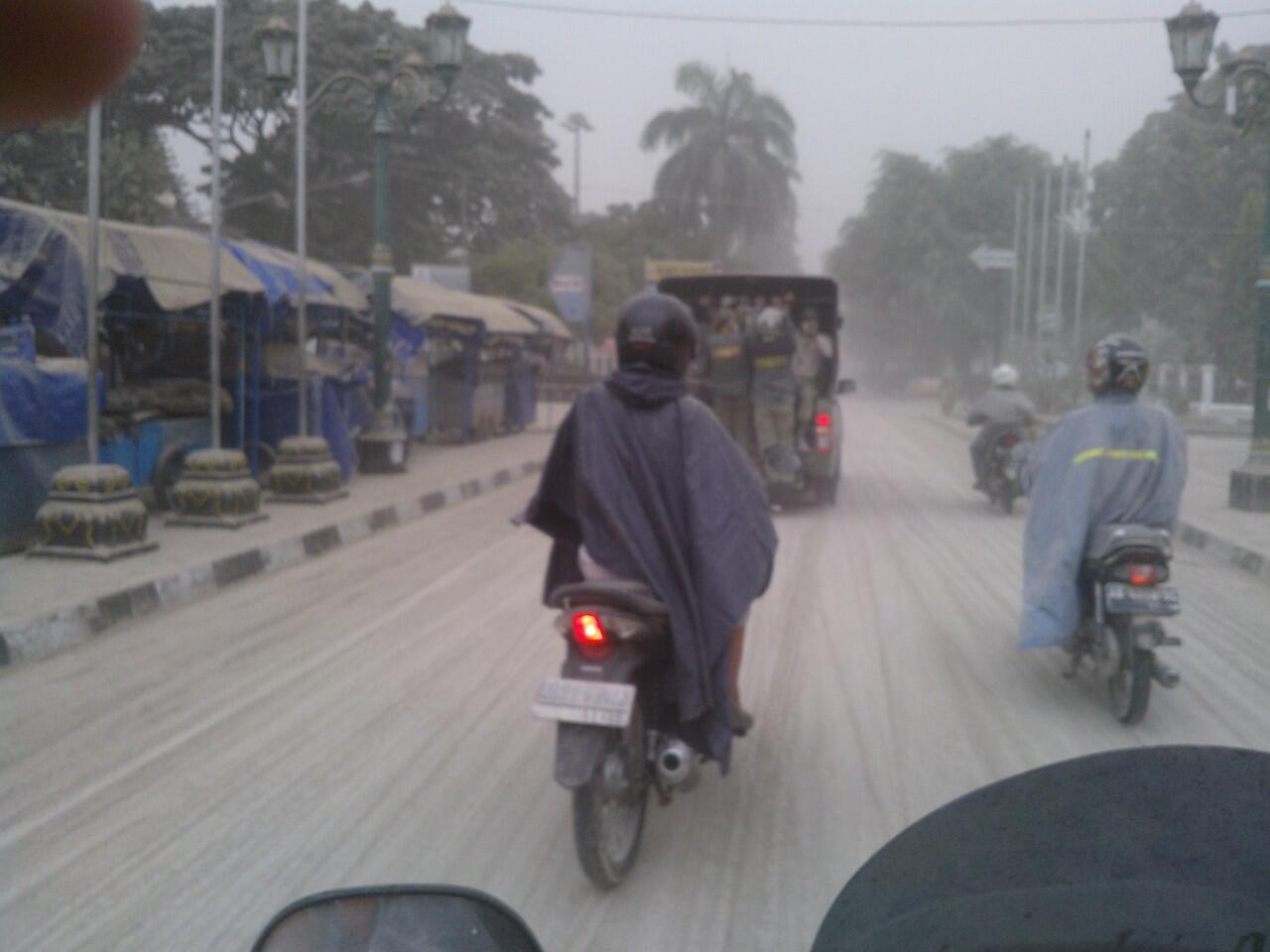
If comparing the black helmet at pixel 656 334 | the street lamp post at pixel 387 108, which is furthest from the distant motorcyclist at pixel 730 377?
the black helmet at pixel 656 334

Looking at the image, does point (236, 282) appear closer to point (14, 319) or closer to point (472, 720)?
point (14, 319)

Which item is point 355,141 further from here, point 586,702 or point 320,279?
point 586,702

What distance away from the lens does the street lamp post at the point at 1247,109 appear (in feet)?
35.3

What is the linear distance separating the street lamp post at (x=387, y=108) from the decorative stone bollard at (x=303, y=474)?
Result: 280 centimetres

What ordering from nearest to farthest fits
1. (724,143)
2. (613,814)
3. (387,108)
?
(613,814), (387,108), (724,143)

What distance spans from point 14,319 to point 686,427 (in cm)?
725

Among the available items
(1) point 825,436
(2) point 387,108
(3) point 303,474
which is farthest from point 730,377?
(2) point 387,108

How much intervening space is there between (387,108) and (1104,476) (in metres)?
11.0

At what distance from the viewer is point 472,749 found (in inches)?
204

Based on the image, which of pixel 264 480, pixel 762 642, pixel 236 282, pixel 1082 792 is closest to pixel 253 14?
pixel 236 282

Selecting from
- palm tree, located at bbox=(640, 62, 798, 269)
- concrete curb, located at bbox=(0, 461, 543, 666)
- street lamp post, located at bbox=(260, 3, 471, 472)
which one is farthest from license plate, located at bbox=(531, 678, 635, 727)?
palm tree, located at bbox=(640, 62, 798, 269)

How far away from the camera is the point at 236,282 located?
12.0m

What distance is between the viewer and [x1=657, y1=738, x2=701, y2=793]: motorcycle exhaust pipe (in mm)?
4039

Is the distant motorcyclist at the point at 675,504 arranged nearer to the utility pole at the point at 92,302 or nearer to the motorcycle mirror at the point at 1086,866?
the motorcycle mirror at the point at 1086,866
